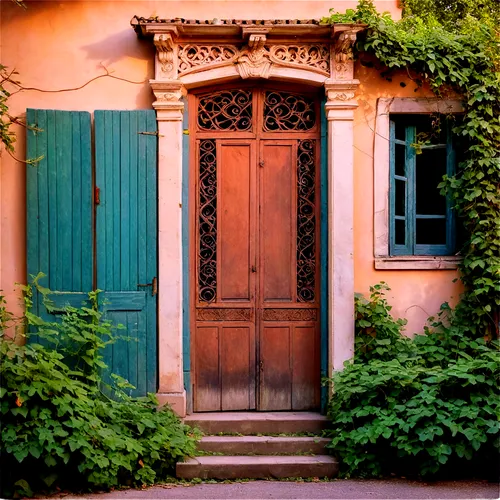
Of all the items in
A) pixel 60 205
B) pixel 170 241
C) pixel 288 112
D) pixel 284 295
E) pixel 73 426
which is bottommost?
pixel 73 426

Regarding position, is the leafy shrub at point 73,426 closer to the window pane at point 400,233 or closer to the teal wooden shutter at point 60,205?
the teal wooden shutter at point 60,205

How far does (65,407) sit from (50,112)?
9.23 ft

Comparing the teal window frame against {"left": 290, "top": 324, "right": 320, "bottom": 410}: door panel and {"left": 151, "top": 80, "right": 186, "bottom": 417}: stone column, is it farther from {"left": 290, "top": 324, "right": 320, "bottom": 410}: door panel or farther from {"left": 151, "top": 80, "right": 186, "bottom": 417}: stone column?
{"left": 151, "top": 80, "right": 186, "bottom": 417}: stone column

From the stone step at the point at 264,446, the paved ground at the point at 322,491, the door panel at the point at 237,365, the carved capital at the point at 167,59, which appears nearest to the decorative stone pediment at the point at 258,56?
the carved capital at the point at 167,59

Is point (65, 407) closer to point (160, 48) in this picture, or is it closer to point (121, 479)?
point (121, 479)

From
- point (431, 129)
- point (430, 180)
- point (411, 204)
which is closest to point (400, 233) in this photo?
point (411, 204)

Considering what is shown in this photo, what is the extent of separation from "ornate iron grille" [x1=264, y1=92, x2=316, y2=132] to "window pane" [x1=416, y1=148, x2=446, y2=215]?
118cm

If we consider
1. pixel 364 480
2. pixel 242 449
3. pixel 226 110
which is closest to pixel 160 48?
pixel 226 110

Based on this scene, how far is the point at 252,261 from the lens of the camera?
7.17 m

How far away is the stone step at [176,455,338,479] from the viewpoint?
622 centimetres

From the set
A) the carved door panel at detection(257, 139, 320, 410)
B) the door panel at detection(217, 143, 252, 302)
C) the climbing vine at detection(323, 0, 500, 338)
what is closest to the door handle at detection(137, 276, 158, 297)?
the door panel at detection(217, 143, 252, 302)

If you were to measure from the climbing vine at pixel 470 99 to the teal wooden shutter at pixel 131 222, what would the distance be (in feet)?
7.22

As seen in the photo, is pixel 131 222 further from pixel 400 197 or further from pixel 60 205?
pixel 400 197

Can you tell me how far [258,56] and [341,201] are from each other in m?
1.61
